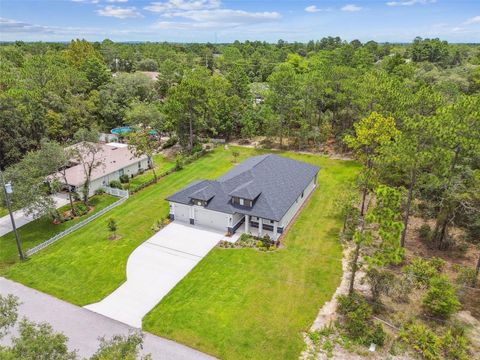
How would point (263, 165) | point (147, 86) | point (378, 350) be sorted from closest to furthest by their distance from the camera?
point (378, 350), point (263, 165), point (147, 86)

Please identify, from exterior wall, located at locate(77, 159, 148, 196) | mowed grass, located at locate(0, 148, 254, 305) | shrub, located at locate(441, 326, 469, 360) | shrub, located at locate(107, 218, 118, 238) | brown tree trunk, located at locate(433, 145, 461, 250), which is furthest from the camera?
exterior wall, located at locate(77, 159, 148, 196)

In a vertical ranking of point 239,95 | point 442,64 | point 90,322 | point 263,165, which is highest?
point 442,64

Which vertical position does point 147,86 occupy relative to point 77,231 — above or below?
above

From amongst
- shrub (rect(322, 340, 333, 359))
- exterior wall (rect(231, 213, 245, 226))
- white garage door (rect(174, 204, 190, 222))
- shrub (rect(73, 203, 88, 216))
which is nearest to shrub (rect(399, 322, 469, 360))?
shrub (rect(322, 340, 333, 359))

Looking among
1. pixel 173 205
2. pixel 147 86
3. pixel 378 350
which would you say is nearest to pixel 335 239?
pixel 378 350

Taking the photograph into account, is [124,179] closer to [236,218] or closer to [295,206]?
[236,218]

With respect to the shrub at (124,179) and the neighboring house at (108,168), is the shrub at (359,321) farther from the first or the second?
the shrub at (124,179)

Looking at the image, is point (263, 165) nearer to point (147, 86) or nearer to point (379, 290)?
point (379, 290)

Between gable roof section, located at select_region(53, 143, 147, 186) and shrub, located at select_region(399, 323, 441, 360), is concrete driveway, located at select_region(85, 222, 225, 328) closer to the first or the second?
gable roof section, located at select_region(53, 143, 147, 186)
